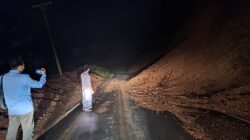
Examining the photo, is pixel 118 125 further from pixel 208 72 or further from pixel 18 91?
pixel 208 72

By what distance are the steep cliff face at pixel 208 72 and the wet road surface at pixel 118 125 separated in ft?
1.95

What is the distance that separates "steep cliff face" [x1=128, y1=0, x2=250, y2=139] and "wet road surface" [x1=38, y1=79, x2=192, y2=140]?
59 cm

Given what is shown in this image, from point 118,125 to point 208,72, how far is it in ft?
20.1

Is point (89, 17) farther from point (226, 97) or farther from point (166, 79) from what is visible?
point (226, 97)

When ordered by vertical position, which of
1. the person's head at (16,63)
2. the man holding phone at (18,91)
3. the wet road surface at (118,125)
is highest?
the person's head at (16,63)

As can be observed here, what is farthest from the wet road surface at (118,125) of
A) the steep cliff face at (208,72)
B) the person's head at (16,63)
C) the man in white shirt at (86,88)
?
the person's head at (16,63)

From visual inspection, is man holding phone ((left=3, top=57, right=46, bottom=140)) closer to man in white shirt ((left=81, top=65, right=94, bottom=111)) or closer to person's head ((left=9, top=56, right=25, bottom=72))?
person's head ((left=9, top=56, right=25, bottom=72))

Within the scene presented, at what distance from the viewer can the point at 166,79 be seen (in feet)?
50.8

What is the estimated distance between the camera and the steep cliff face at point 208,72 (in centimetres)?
1091

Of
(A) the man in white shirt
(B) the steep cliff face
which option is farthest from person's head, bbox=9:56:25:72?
(B) the steep cliff face

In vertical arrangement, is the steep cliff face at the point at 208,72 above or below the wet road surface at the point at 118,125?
above

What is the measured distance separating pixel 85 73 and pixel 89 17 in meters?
37.2

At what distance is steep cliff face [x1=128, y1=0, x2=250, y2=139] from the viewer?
10914mm

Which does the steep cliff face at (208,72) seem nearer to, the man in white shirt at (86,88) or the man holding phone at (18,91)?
the man in white shirt at (86,88)
